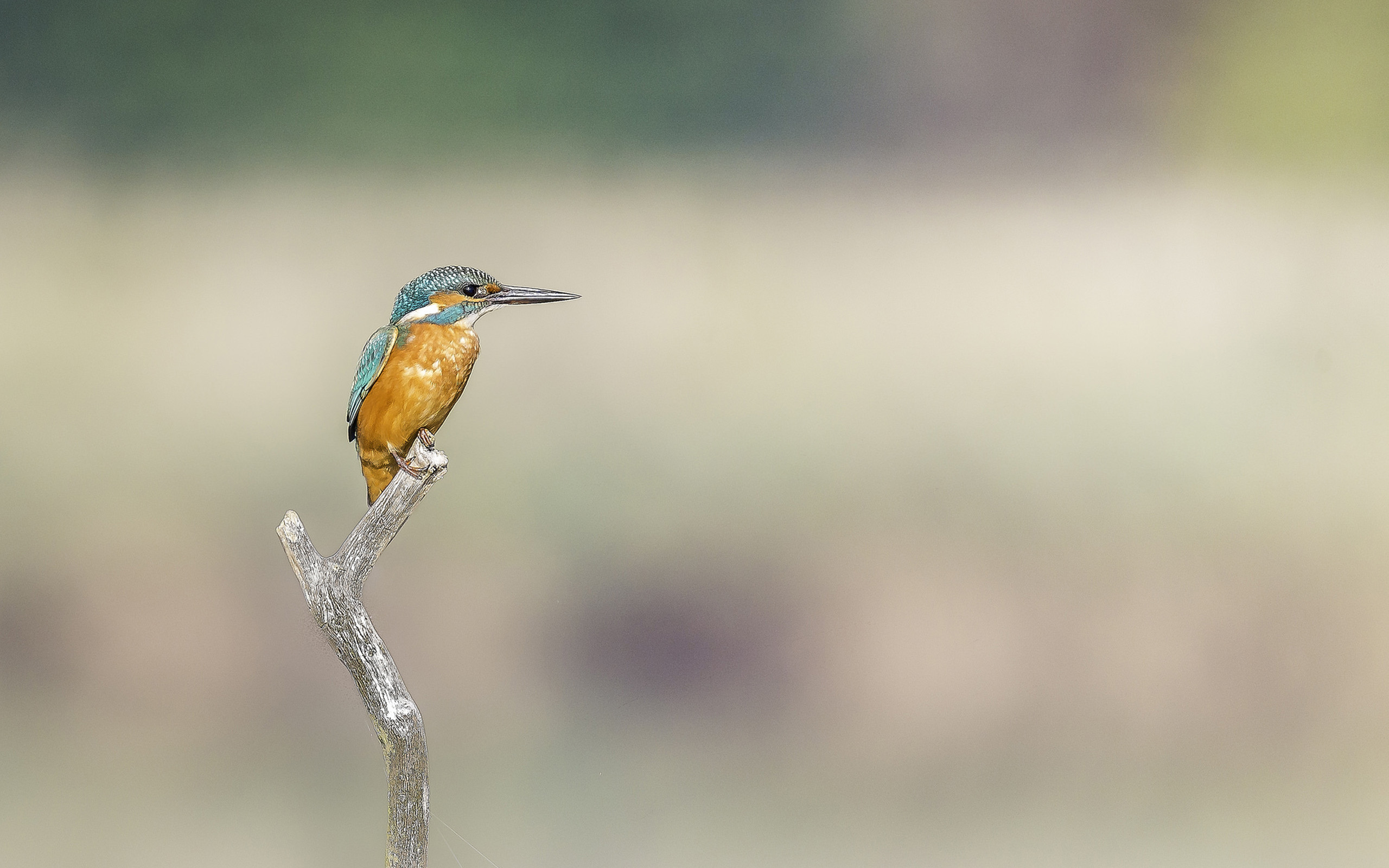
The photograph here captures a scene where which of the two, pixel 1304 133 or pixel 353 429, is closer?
pixel 353 429

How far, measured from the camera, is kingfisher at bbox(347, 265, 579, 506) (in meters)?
1.59

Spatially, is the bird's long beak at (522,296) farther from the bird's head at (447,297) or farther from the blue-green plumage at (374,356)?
the blue-green plumage at (374,356)

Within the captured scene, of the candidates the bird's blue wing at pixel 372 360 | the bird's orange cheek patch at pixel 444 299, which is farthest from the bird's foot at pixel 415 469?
the bird's orange cheek patch at pixel 444 299

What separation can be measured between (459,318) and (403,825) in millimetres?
780

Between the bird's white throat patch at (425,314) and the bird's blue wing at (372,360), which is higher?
the bird's white throat patch at (425,314)

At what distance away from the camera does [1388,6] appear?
2.55 metres

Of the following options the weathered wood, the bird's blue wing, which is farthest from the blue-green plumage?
the weathered wood

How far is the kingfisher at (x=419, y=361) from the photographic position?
1591mm

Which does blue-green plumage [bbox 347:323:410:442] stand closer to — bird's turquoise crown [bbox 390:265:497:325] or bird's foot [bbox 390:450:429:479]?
bird's turquoise crown [bbox 390:265:497:325]

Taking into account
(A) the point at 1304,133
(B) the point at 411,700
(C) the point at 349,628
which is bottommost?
(B) the point at 411,700

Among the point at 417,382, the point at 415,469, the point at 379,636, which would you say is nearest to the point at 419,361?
the point at 417,382

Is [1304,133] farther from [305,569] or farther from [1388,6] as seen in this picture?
[305,569]

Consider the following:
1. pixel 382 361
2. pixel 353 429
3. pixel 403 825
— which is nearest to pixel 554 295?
→ pixel 382 361

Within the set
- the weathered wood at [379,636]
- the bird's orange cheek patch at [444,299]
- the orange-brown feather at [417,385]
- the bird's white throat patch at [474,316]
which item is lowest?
the weathered wood at [379,636]
